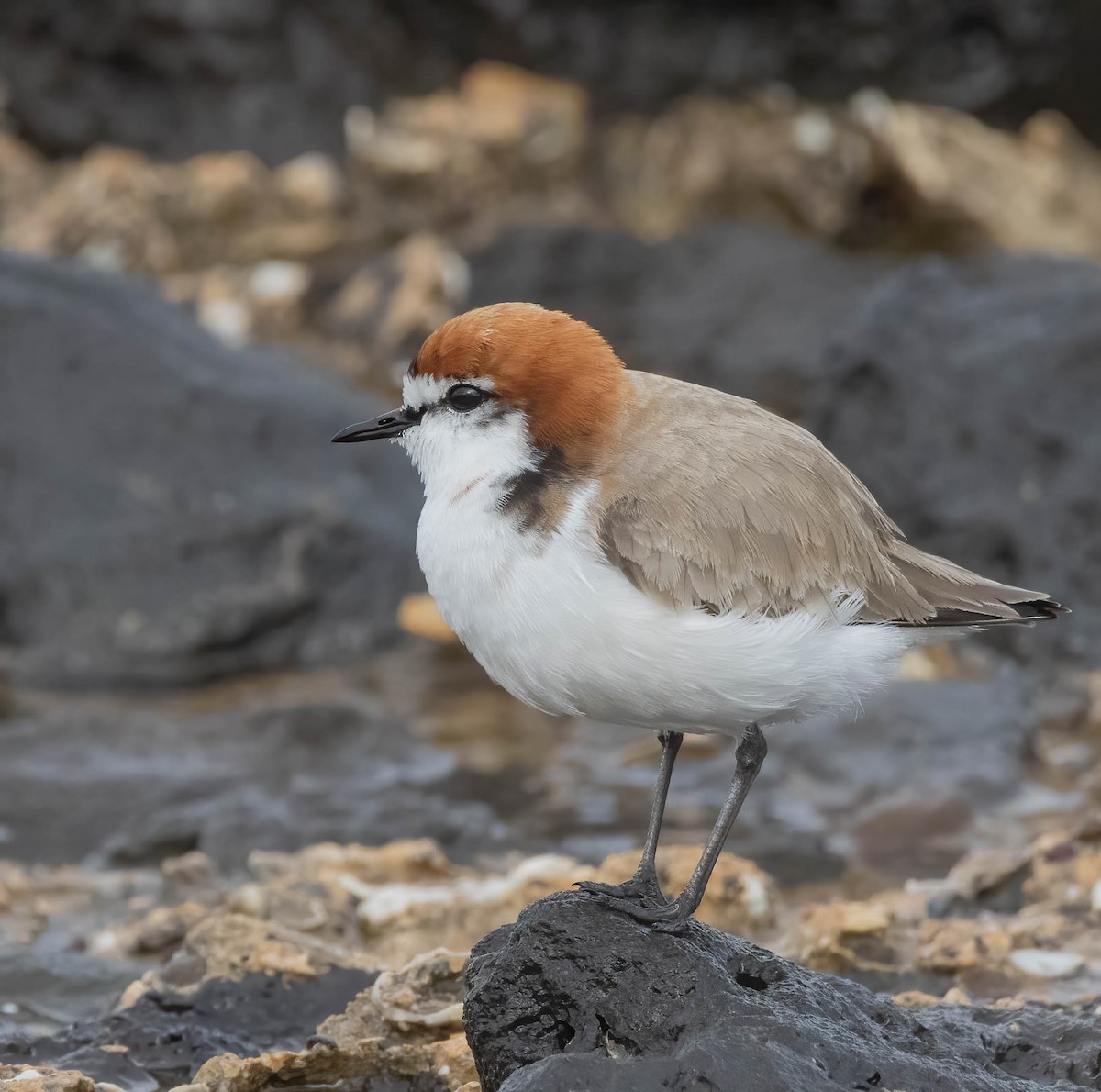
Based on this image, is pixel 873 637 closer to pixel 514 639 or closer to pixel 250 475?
pixel 514 639

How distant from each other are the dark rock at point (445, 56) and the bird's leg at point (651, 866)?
527 inches

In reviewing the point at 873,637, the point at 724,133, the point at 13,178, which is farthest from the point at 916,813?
the point at 13,178

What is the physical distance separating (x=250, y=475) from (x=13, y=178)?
24.1 feet

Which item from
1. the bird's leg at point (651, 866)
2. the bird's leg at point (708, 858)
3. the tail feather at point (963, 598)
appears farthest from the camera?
the tail feather at point (963, 598)

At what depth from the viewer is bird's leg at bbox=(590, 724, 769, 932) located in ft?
15.4

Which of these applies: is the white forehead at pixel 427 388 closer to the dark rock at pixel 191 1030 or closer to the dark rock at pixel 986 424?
the dark rock at pixel 191 1030

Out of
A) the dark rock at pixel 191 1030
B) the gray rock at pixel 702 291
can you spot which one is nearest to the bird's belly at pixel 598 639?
the dark rock at pixel 191 1030

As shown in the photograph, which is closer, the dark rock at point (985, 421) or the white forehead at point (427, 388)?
the white forehead at point (427, 388)

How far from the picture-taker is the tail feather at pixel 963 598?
16.9 feet

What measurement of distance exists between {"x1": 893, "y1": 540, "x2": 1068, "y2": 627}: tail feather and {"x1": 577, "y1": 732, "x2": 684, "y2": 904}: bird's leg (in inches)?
34.0

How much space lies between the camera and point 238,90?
17.3 meters

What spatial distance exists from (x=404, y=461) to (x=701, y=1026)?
829cm

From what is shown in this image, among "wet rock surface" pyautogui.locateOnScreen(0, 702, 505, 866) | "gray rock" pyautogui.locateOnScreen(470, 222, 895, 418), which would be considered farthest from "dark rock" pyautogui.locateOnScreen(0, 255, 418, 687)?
"gray rock" pyautogui.locateOnScreen(470, 222, 895, 418)

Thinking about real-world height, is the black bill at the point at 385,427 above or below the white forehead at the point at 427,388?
below
